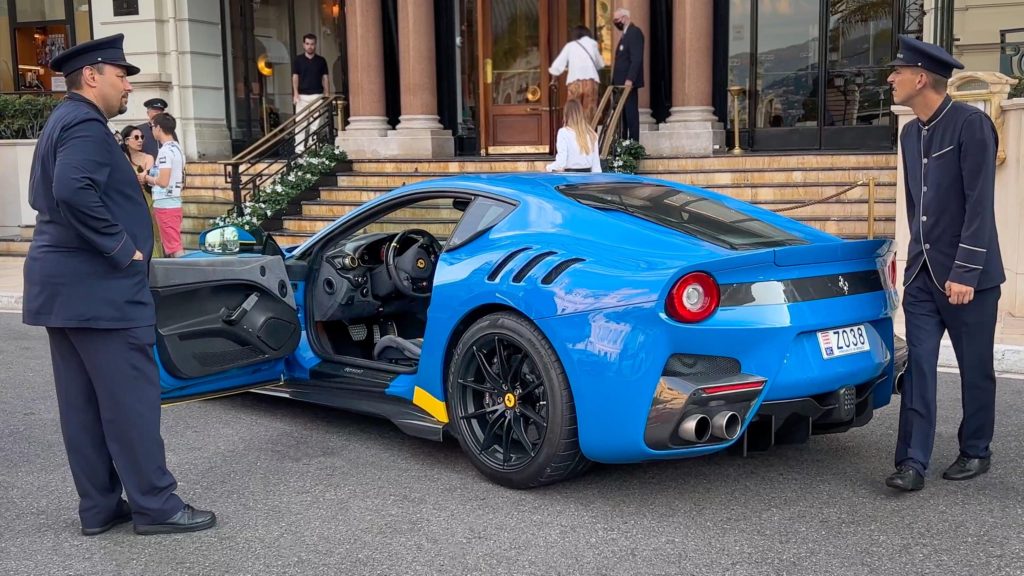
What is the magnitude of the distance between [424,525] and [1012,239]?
695 centimetres

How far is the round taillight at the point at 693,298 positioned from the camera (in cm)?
395

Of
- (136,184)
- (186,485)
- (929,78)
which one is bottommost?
(186,485)

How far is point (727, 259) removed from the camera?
3.99m

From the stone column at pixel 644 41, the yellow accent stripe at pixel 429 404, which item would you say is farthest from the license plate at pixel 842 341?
→ the stone column at pixel 644 41

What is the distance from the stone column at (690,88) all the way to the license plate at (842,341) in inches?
Result: 405

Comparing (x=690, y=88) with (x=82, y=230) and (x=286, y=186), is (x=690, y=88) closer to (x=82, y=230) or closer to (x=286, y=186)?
(x=286, y=186)

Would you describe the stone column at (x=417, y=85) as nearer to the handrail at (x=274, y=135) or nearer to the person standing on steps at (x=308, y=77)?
the handrail at (x=274, y=135)

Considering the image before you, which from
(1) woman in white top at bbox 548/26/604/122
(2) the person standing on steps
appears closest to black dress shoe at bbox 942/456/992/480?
(1) woman in white top at bbox 548/26/604/122

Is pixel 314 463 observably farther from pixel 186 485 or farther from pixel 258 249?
pixel 258 249

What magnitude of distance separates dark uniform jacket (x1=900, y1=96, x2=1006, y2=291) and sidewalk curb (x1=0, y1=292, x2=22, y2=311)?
923 cm

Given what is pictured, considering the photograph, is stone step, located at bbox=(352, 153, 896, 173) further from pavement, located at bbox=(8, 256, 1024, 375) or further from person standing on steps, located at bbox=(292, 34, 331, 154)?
pavement, located at bbox=(8, 256, 1024, 375)

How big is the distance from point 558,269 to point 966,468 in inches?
78.7

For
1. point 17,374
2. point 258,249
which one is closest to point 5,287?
point 17,374

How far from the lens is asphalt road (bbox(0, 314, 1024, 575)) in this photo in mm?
3715
